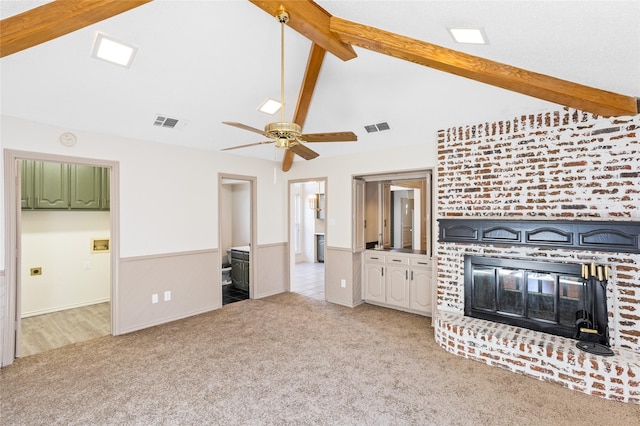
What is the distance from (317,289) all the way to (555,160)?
178 inches

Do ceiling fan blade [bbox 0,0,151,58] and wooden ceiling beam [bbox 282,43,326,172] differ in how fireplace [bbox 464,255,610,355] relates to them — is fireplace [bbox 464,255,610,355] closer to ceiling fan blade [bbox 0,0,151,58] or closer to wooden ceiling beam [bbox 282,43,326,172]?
wooden ceiling beam [bbox 282,43,326,172]

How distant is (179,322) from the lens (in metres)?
4.72

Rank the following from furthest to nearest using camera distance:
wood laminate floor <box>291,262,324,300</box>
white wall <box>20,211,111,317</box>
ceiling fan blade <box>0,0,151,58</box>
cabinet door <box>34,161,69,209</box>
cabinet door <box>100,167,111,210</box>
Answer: wood laminate floor <box>291,262,324,300</box>
cabinet door <box>100,167,111,210</box>
white wall <box>20,211,111,317</box>
cabinet door <box>34,161,69,209</box>
ceiling fan blade <box>0,0,151,58</box>

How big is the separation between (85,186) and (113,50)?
3066mm

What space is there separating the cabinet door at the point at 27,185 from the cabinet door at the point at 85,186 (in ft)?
1.54

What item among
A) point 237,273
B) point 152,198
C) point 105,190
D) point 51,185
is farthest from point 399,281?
point 51,185

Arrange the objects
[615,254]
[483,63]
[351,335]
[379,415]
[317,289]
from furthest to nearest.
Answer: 1. [317,289]
2. [351,335]
3. [615,254]
4. [483,63]
5. [379,415]

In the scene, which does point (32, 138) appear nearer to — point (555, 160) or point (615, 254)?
point (555, 160)

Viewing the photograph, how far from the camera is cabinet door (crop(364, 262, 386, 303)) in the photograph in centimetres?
542

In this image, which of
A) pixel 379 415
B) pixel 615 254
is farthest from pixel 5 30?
pixel 615 254

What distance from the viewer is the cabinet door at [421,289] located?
4.85 meters

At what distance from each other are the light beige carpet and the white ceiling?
105 inches

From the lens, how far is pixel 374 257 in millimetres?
5516

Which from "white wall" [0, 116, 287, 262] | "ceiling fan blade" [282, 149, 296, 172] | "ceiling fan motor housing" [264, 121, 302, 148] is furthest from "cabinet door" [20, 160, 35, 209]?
"ceiling fan motor housing" [264, 121, 302, 148]
